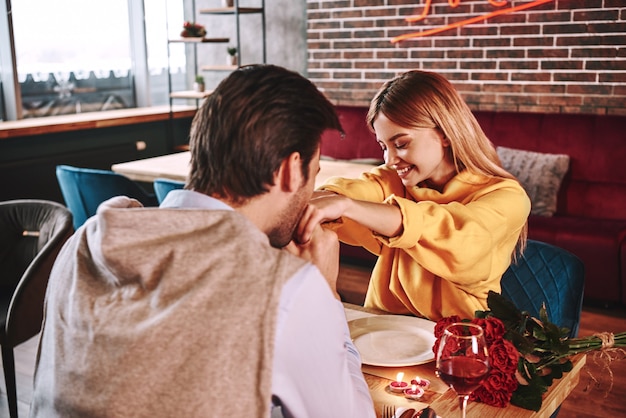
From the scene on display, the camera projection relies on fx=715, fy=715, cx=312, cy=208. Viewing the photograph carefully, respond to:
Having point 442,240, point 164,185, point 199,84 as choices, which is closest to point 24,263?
point 164,185

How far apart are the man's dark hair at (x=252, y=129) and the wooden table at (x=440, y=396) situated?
0.48m

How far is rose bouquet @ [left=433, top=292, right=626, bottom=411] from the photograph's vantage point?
1207mm

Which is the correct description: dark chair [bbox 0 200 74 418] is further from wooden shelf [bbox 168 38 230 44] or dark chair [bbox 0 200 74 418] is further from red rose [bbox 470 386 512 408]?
wooden shelf [bbox 168 38 230 44]

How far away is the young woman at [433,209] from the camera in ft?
5.16

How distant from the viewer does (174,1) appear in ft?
20.1

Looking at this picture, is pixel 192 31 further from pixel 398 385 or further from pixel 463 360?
pixel 463 360

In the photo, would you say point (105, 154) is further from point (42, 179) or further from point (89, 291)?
point (89, 291)

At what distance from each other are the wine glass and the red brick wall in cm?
369

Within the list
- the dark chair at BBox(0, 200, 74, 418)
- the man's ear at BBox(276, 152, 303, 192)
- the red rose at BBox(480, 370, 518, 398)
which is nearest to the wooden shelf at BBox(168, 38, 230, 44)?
the dark chair at BBox(0, 200, 74, 418)

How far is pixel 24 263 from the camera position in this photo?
2.81m

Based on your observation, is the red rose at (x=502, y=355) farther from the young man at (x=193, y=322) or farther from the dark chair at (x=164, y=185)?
the dark chair at (x=164, y=185)

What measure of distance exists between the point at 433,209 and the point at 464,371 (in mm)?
545

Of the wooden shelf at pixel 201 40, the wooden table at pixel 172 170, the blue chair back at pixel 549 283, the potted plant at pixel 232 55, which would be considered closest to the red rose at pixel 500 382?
the blue chair back at pixel 549 283

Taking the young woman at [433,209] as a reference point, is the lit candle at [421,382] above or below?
below
